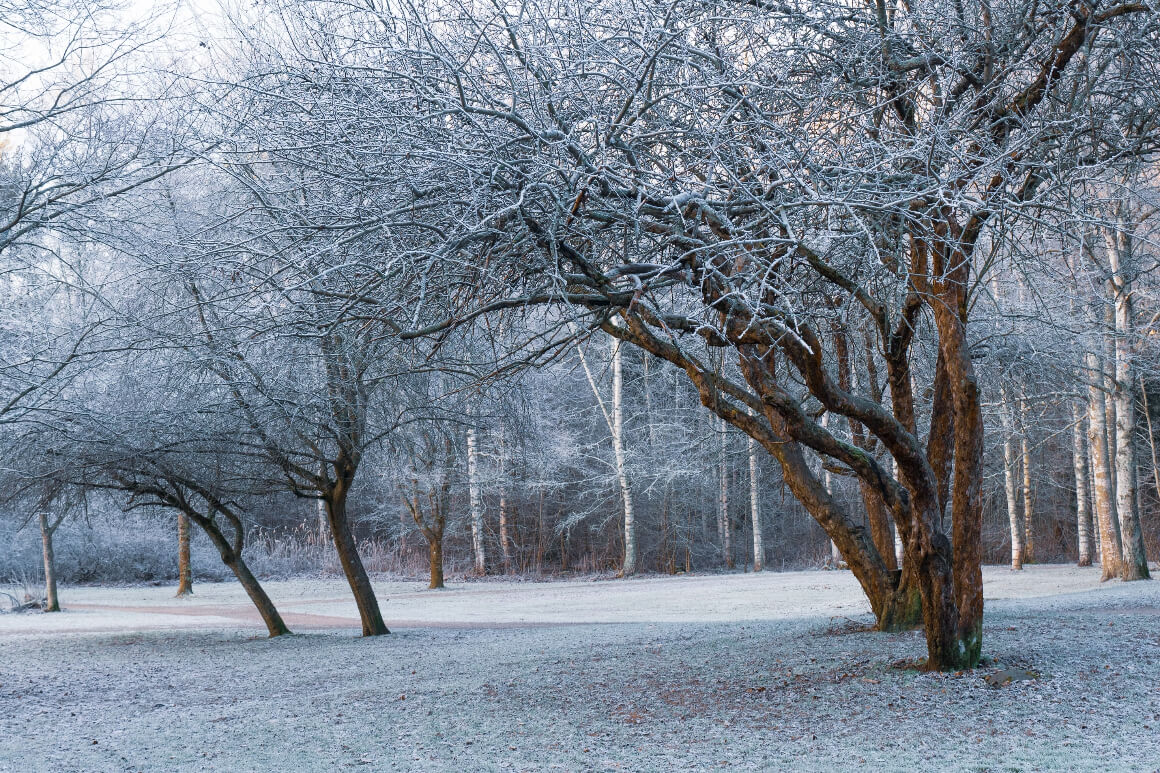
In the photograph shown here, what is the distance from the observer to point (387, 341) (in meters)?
7.81

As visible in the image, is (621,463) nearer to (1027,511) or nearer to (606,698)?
(1027,511)

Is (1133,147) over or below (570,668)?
over

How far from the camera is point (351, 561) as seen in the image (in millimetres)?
13906

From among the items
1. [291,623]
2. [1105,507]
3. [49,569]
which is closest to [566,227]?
[291,623]

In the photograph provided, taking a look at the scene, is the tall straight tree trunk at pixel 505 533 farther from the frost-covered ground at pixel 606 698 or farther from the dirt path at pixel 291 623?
the frost-covered ground at pixel 606 698

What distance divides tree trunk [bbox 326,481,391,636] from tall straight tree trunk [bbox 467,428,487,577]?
42.6 ft

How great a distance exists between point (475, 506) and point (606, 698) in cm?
2275

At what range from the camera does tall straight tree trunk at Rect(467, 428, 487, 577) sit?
28.6 meters

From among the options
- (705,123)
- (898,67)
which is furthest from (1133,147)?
(705,123)

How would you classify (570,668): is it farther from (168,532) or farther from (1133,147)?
(168,532)

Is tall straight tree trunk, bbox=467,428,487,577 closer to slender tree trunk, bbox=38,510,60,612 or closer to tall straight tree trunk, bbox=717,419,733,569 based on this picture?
tall straight tree trunk, bbox=717,419,733,569

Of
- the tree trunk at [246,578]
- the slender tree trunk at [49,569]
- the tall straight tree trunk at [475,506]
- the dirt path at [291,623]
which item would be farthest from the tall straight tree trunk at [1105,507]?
the slender tree trunk at [49,569]

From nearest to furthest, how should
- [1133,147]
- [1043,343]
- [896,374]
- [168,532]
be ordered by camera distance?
1. [1133,147]
2. [896,374]
3. [1043,343]
4. [168,532]

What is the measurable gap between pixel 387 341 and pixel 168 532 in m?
27.3
